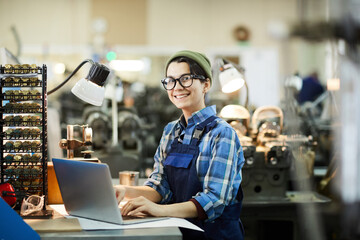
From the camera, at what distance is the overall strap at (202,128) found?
1805 millimetres

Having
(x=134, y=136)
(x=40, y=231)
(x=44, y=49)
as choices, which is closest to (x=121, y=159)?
(x=134, y=136)

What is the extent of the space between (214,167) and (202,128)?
19 cm

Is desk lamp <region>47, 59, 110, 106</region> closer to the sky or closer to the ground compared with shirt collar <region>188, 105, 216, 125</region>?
closer to the sky

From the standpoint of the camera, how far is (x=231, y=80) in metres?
2.63

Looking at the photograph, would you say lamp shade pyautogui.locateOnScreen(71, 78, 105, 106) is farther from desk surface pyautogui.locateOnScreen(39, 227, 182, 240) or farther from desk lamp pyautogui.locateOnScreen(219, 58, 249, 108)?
desk lamp pyautogui.locateOnScreen(219, 58, 249, 108)

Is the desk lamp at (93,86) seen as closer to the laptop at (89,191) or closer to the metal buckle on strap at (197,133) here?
the laptop at (89,191)

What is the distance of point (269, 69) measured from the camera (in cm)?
1157

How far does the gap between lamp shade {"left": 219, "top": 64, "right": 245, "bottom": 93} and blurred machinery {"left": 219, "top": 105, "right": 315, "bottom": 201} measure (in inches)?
8.0

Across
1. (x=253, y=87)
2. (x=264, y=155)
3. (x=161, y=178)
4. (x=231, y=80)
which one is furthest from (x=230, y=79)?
(x=253, y=87)

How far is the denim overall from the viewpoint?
5.71ft

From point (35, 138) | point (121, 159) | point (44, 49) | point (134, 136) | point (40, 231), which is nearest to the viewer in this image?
point (40, 231)

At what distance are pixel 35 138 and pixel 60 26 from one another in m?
10.1

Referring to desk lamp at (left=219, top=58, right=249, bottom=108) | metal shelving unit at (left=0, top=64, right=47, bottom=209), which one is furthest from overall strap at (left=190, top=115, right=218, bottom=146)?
desk lamp at (left=219, top=58, right=249, bottom=108)

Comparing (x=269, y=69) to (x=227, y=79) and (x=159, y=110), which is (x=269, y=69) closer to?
(x=159, y=110)
